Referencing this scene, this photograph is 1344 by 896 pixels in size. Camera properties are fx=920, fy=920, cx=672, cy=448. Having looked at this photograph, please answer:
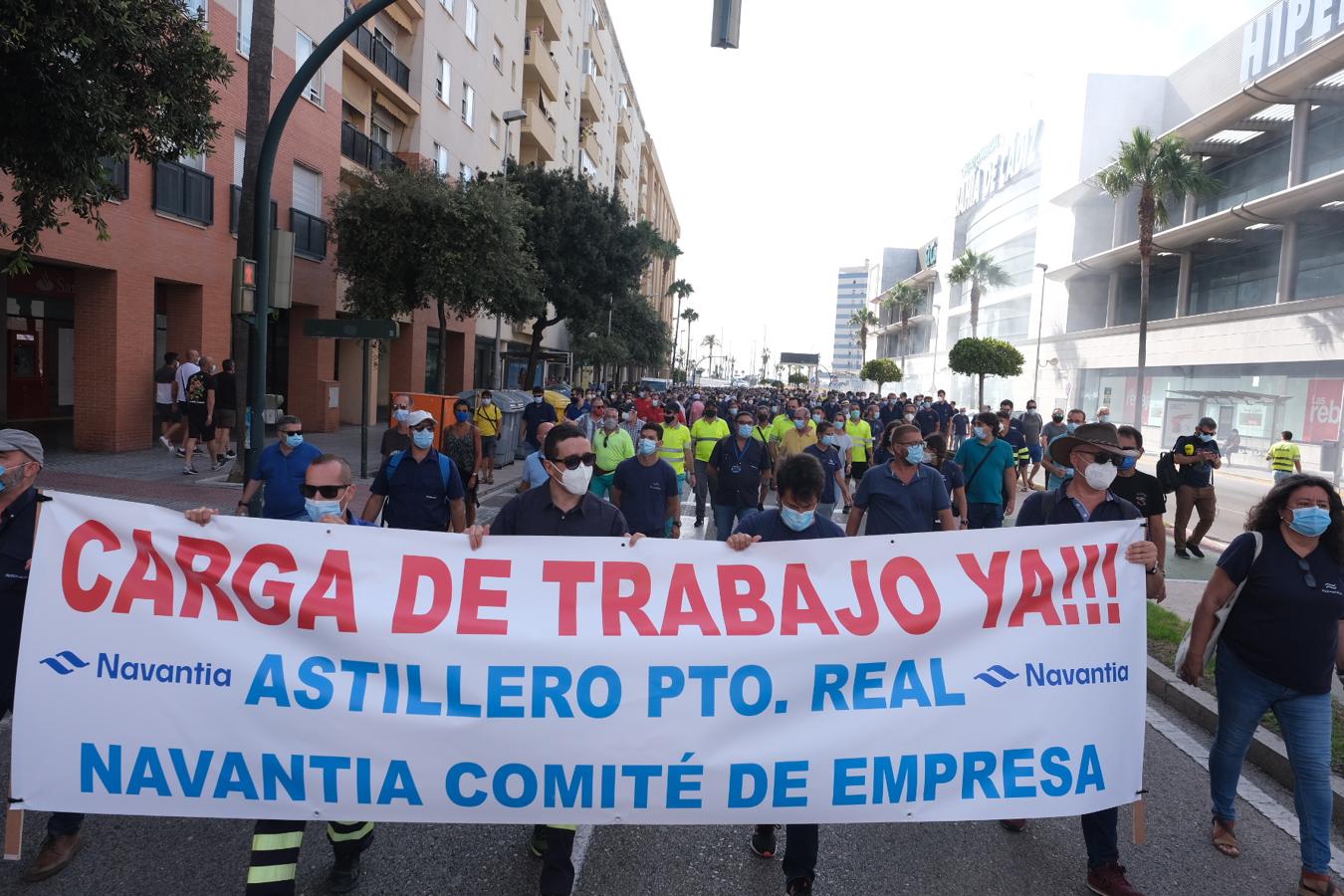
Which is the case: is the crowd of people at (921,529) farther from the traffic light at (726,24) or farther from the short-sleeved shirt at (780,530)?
the traffic light at (726,24)

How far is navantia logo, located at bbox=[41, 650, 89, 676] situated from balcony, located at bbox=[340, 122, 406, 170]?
22.0 metres

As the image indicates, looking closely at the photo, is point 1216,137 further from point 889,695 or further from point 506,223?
point 889,695

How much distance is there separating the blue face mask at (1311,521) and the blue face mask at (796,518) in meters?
1.95

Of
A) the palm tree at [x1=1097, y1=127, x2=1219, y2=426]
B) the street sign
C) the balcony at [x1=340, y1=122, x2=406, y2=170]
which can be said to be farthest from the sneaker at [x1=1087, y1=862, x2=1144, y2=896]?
the palm tree at [x1=1097, y1=127, x2=1219, y2=426]

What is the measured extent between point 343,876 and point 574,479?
1882 mm

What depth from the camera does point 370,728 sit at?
11.0ft

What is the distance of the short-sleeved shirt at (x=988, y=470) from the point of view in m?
8.55

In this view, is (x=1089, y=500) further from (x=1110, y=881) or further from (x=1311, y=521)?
(x=1110, y=881)

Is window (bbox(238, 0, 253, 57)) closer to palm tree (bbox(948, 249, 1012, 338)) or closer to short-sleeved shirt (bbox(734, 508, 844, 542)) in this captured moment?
short-sleeved shirt (bbox(734, 508, 844, 542))

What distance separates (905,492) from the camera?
19.7 ft

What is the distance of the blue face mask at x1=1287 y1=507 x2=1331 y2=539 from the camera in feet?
12.2

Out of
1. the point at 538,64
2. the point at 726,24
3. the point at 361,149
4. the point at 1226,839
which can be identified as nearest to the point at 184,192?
the point at 361,149

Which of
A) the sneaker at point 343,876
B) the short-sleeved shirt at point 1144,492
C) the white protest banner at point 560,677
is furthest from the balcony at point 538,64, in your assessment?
the sneaker at point 343,876

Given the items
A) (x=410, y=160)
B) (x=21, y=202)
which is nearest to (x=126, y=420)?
(x=21, y=202)
